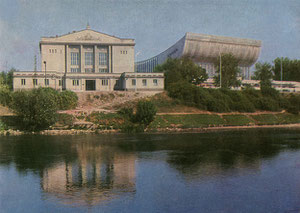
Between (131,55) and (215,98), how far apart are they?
28.5 m

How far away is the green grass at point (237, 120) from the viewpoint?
6019cm

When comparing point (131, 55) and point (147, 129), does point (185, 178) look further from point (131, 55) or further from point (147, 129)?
point (131, 55)

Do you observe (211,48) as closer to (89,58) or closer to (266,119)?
(89,58)

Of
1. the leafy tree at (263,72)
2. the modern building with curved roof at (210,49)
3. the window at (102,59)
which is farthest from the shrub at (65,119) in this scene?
the modern building with curved roof at (210,49)

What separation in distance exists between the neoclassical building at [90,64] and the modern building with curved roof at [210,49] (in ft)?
155

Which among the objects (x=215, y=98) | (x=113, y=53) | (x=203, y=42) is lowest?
(x=215, y=98)

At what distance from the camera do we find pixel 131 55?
8581 cm

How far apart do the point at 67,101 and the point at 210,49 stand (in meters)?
85.3

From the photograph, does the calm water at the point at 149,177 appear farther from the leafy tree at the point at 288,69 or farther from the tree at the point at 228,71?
the leafy tree at the point at 288,69

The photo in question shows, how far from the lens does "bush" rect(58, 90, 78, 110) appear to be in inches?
2371

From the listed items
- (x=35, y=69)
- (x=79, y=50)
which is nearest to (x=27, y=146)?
(x=35, y=69)

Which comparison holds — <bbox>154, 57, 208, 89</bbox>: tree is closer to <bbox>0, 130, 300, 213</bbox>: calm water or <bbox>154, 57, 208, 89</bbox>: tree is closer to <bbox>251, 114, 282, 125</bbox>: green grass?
<bbox>251, 114, 282, 125</bbox>: green grass

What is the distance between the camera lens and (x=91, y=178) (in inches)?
871

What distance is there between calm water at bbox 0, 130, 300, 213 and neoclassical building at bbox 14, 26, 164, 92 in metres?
38.5
